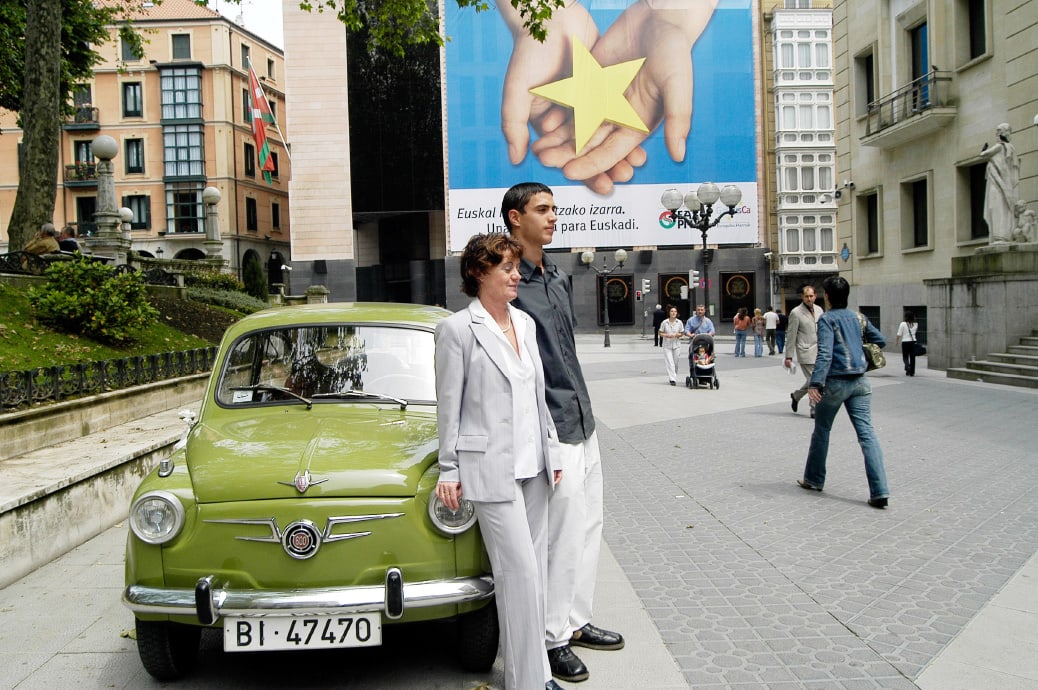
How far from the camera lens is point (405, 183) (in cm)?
5216

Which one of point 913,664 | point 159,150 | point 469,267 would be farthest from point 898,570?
point 159,150

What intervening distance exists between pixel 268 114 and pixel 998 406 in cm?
4266

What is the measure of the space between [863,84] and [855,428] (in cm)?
2494

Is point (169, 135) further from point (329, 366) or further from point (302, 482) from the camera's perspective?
point (302, 482)

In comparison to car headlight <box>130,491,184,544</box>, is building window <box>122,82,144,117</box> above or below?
above

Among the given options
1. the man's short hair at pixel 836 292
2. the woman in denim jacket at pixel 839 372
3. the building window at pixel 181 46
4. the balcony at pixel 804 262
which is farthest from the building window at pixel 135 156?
A: the woman in denim jacket at pixel 839 372

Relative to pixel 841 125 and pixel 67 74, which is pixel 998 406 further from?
pixel 67 74

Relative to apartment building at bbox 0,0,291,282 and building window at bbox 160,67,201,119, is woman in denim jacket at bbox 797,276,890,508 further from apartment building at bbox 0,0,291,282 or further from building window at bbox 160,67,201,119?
building window at bbox 160,67,201,119

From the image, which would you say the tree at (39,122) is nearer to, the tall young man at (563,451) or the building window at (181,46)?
the tall young man at (563,451)

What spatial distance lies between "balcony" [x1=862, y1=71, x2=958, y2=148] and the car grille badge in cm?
2398

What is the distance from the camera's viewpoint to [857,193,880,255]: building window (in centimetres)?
2870

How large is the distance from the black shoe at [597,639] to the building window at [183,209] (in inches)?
2179

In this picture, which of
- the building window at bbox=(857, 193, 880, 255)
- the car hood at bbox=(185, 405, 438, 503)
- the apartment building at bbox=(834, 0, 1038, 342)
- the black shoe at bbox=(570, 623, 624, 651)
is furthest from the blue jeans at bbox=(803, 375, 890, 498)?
the building window at bbox=(857, 193, 880, 255)

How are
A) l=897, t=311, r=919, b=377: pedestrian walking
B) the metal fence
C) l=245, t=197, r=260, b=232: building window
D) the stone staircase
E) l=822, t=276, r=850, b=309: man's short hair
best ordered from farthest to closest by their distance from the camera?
l=245, t=197, r=260, b=232: building window
l=897, t=311, r=919, b=377: pedestrian walking
the stone staircase
the metal fence
l=822, t=276, r=850, b=309: man's short hair
